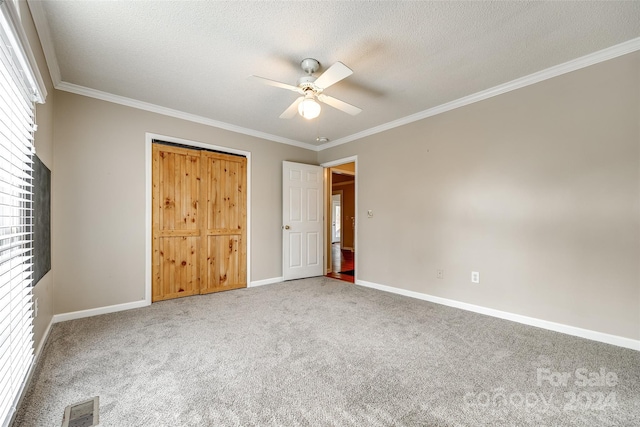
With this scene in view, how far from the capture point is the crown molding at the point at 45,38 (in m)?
1.84

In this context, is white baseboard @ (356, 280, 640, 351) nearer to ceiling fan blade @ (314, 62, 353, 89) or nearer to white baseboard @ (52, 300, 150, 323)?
ceiling fan blade @ (314, 62, 353, 89)

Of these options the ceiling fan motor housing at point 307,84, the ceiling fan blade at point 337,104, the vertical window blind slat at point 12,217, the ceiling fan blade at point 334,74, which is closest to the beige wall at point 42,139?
the vertical window blind slat at point 12,217

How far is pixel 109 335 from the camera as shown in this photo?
2.51 m

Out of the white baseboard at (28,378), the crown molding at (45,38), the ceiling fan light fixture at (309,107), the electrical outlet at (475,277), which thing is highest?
the crown molding at (45,38)

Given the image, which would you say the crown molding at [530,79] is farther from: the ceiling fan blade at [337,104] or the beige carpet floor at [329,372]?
the beige carpet floor at [329,372]

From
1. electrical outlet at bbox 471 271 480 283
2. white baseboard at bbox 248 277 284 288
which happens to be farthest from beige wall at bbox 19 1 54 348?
electrical outlet at bbox 471 271 480 283

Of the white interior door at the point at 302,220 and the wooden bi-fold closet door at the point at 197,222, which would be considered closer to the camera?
the wooden bi-fold closet door at the point at 197,222

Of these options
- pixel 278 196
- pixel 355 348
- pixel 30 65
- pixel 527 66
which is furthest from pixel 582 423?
pixel 278 196

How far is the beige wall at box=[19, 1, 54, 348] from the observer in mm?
1897

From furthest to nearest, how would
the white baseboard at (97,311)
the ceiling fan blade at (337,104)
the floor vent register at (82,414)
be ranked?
the white baseboard at (97,311)
the ceiling fan blade at (337,104)
the floor vent register at (82,414)

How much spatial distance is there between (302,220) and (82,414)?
3.67 m

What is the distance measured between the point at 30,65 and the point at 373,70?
251cm

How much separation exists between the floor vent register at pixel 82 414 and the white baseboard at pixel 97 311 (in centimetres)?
180

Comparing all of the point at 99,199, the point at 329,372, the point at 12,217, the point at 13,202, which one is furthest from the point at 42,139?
the point at 329,372
